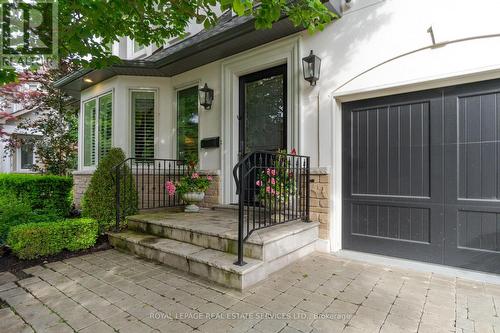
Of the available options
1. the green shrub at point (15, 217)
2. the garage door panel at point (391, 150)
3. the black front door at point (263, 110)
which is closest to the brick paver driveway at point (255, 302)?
the garage door panel at point (391, 150)

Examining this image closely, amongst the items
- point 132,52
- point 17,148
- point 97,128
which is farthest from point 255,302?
point 17,148

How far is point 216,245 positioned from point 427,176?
2495mm

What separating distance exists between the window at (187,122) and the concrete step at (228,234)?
1.74 m

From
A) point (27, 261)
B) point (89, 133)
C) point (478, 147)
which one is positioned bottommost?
point (27, 261)

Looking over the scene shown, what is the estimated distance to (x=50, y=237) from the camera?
137 inches

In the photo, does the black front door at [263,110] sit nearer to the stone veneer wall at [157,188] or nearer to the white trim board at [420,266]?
the stone veneer wall at [157,188]

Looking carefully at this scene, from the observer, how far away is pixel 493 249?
8.85 ft

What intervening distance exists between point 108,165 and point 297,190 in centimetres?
314

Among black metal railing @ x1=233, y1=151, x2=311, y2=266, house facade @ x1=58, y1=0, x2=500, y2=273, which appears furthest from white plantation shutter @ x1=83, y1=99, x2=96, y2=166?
black metal railing @ x1=233, y1=151, x2=311, y2=266

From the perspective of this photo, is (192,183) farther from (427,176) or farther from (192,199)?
(427,176)

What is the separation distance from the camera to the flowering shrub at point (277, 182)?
3.29 meters

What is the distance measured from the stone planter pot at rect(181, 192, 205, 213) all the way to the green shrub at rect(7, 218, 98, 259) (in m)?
1.40

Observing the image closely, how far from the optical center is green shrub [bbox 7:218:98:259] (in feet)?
11.0

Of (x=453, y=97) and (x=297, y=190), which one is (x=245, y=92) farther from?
(x=453, y=97)
